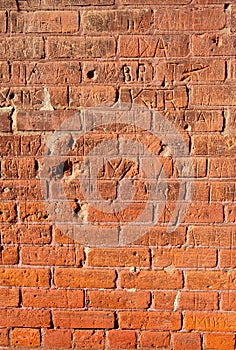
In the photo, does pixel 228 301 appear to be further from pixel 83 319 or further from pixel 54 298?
pixel 54 298

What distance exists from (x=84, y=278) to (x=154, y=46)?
0.97m

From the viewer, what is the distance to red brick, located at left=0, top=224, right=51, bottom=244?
1.65 m

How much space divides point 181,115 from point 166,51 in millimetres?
251

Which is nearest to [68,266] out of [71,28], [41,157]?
[41,157]

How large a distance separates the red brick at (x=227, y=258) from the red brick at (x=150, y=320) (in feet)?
0.92

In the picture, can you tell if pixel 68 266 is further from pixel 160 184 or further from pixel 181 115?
pixel 181 115

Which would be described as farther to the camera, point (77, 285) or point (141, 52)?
point (77, 285)

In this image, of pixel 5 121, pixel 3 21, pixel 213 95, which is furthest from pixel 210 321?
pixel 3 21

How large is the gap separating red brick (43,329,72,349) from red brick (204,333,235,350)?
57 cm

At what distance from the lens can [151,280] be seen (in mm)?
1642

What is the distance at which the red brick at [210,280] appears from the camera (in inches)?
63.7

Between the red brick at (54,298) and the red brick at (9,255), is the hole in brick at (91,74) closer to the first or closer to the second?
the red brick at (9,255)

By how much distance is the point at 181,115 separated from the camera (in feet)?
5.14

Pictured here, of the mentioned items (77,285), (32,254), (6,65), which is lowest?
(77,285)
